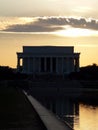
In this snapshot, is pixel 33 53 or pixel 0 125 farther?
pixel 33 53

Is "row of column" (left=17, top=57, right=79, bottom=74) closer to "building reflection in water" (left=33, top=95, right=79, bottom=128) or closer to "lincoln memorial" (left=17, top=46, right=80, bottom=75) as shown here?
"lincoln memorial" (left=17, top=46, right=80, bottom=75)

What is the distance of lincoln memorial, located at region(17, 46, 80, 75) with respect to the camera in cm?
15362

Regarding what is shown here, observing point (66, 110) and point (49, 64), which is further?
point (49, 64)

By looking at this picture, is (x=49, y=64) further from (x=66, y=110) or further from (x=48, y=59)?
(x=66, y=110)

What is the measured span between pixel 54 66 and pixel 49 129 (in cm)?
13743

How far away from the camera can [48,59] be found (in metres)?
156

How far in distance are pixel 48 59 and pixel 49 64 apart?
1462mm

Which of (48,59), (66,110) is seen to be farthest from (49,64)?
(66,110)

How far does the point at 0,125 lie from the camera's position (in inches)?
824

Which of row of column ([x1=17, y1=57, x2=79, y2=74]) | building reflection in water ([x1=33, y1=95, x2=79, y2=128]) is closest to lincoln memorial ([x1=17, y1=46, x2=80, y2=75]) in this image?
row of column ([x1=17, y1=57, x2=79, y2=74])

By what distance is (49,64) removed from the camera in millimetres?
155875

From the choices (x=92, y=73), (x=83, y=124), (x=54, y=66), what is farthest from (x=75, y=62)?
(x=83, y=124)

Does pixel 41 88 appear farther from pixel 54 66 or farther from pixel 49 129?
pixel 49 129

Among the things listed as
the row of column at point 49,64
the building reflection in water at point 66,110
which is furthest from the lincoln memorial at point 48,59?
the building reflection in water at point 66,110
